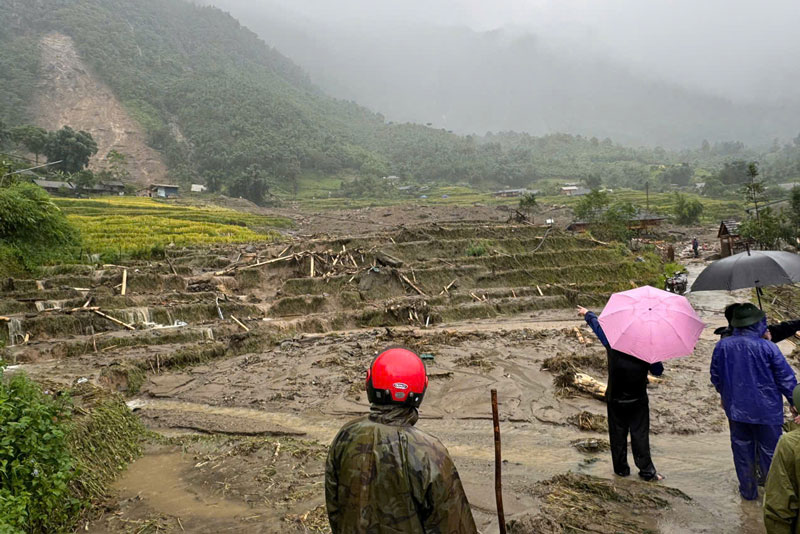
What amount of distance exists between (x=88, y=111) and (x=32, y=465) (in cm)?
11652

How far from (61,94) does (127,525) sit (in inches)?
4792

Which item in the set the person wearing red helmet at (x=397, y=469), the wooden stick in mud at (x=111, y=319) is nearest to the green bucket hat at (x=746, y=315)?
the person wearing red helmet at (x=397, y=469)

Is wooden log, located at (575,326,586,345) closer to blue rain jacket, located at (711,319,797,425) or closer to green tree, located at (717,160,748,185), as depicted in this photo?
blue rain jacket, located at (711,319,797,425)

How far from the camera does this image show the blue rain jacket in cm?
432

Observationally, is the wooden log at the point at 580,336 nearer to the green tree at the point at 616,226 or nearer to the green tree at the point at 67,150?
the green tree at the point at 616,226

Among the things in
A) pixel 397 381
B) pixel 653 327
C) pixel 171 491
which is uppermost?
pixel 397 381

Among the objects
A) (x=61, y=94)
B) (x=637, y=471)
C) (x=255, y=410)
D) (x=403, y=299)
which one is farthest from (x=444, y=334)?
(x=61, y=94)

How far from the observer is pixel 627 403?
16.6 ft

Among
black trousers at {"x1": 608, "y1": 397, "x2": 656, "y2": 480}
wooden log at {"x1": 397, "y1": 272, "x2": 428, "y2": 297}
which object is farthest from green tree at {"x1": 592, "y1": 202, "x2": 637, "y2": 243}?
black trousers at {"x1": 608, "y1": 397, "x2": 656, "y2": 480}

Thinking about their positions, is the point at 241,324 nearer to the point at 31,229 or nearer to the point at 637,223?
the point at 31,229

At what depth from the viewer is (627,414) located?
5133 millimetres

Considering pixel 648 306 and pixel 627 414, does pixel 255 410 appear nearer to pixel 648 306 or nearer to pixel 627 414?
pixel 627 414

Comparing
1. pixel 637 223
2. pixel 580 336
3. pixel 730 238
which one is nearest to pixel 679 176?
pixel 637 223

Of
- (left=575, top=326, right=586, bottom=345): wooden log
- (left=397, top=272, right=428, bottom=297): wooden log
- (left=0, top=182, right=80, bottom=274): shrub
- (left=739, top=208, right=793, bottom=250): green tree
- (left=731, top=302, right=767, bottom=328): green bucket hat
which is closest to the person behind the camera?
(left=731, top=302, right=767, bottom=328): green bucket hat
